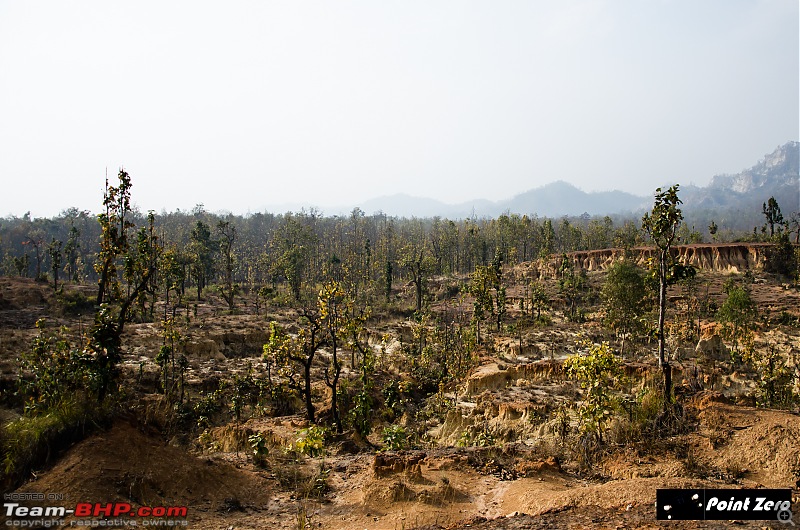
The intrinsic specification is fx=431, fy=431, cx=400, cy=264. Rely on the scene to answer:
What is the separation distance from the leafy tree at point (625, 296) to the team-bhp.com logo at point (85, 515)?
1118 inches

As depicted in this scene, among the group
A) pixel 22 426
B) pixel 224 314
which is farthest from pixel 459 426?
pixel 224 314

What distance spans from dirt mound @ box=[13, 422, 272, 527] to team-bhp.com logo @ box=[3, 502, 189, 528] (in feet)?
0.64

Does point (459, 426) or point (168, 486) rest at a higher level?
point (168, 486)

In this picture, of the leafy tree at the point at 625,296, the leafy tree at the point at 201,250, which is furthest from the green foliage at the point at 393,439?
the leafy tree at the point at 201,250

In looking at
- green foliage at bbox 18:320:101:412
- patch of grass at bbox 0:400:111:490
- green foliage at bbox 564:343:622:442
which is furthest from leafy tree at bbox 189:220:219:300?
green foliage at bbox 564:343:622:442

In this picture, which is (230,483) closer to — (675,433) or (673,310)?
(675,433)

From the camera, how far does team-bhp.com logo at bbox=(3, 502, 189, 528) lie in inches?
257

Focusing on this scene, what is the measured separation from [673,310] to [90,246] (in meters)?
110

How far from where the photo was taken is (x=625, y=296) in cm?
2898

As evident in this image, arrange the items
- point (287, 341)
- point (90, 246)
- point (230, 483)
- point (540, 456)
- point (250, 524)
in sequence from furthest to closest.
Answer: point (90, 246) → point (287, 341) → point (540, 456) → point (230, 483) → point (250, 524)

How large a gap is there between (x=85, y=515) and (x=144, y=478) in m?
1.27

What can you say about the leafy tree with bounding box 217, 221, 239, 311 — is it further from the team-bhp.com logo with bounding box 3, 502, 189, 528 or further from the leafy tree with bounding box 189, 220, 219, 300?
the team-bhp.com logo with bounding box 3, 502, 189, 528

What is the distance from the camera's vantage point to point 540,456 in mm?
10828

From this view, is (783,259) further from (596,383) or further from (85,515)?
(85,515)
